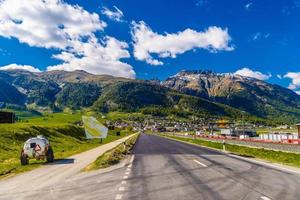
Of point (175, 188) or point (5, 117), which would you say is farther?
point (5, 117)

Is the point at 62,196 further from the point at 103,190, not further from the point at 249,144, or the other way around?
the point at 249,144

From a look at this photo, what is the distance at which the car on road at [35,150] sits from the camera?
1139 inches

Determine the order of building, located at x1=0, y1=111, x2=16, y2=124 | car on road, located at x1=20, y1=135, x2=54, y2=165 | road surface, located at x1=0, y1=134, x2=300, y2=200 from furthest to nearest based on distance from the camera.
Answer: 1. building, located at x1=0, y1=111, x2=16, y2=124
2. car on road, located at x1=20, y1=135, x2=54, y2=165
3. road surface, located at x1=0, y1=134, x2=300, y2=200

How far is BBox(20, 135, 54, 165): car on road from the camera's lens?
28938 millimetres

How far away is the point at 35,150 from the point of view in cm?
2927

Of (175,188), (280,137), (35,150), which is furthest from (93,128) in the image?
(175,188)

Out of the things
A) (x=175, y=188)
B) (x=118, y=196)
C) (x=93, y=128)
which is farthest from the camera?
(x=93, y=128)

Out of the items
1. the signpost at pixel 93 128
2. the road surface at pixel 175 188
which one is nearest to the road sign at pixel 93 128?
the signpost at pixel 93 128

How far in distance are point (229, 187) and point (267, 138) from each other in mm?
81325

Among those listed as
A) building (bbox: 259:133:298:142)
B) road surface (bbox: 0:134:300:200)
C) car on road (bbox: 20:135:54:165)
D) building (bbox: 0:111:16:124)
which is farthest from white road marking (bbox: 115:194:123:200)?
building (bbox: 0:111:16:124)

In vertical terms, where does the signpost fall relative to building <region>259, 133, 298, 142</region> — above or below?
above

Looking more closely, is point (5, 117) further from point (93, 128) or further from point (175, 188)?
point (175, 188)

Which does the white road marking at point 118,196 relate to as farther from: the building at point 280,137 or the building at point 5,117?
the building at point 5,117

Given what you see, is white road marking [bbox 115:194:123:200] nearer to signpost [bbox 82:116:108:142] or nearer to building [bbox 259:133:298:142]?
signpost [bbox 82:116:108:142]
